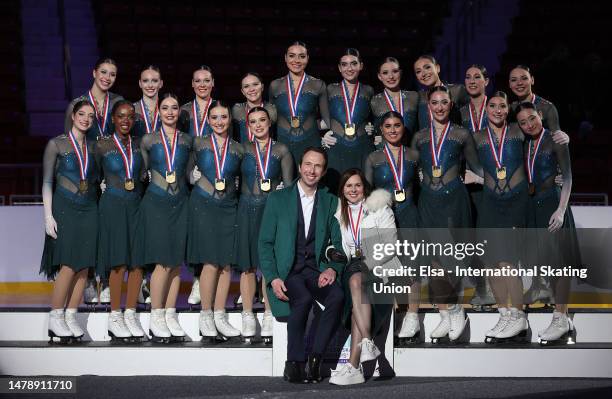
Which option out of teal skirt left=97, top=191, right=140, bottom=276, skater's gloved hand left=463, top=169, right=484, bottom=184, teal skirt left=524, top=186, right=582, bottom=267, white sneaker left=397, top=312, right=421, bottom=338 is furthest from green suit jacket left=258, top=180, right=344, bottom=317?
teal skirt left=524, top=186, right=582, bottom=267

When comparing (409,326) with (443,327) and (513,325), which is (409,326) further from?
(513,325)

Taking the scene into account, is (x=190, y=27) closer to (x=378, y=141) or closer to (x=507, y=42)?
(x=507, y=42)

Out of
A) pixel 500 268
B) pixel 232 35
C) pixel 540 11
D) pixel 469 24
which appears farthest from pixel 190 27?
pixel 500 268

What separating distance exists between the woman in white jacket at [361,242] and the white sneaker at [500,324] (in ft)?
2.02

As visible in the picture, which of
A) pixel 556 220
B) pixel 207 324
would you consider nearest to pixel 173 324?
pixel 207 324

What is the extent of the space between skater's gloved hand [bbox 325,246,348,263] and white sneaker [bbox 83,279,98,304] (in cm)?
162

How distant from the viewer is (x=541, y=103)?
6.39 m

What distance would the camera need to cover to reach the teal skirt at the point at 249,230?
597 cm

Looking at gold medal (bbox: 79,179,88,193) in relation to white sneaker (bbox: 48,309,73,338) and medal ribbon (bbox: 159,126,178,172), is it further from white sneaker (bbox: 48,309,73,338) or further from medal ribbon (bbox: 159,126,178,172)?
white sneaker (bbox: 48,309,73,338)

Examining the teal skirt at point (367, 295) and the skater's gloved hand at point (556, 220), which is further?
the skater's gloved hand at point (556, 220)

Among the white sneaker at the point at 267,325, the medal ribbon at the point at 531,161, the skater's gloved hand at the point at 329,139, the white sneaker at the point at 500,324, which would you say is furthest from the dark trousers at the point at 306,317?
the medal ribbon at the point at 531,161

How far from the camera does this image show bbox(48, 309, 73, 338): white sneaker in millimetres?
5891

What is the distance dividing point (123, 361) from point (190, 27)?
7404 millimetres

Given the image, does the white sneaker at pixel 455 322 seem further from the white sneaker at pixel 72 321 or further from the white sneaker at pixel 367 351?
the white sneaker at pixel 72 321
